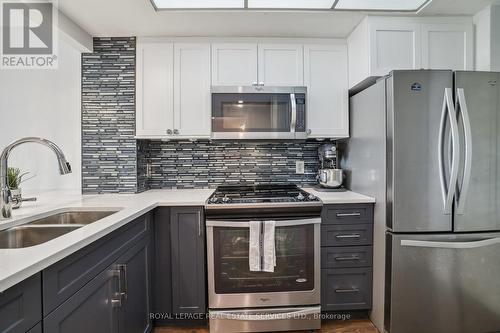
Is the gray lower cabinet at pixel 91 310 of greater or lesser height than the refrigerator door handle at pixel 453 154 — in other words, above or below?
below

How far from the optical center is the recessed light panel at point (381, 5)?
1.77 metres

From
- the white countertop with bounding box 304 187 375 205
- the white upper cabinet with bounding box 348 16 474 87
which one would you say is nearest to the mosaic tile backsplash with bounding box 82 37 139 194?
the white countertop with bounding box 304 187 375 205

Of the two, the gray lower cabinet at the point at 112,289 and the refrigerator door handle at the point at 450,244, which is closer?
the gray lower cabinet at the point at 112,289

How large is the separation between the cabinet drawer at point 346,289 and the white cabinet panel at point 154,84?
69.2 inches

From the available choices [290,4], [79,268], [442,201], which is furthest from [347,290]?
[290,4]

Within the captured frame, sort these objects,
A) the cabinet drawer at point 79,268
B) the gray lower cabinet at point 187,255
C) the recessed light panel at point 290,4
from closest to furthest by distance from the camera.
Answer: the cabinet drawer at point 79,268 < the recessed light panel at point 290,4 < the gray lower cabinet at point 187,255

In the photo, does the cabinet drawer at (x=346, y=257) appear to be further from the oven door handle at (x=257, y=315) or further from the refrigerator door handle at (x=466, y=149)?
the refrigerator door handle at (x=466, y=149)

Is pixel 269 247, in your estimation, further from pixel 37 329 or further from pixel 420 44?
pixel 420 44

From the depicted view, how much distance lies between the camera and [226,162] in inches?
98.0

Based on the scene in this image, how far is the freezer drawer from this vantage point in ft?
5.48

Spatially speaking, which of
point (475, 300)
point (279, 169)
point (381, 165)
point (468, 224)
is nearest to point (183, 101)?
point (279, 169)

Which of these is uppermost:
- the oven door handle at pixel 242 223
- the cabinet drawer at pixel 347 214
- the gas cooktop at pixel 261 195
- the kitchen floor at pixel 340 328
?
the gas cooktop at pixel 261 195

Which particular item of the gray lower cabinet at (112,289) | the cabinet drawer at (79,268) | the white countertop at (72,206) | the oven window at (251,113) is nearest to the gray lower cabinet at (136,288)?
the gray lower cabinet at (112,289)

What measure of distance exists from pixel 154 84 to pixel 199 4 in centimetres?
74
